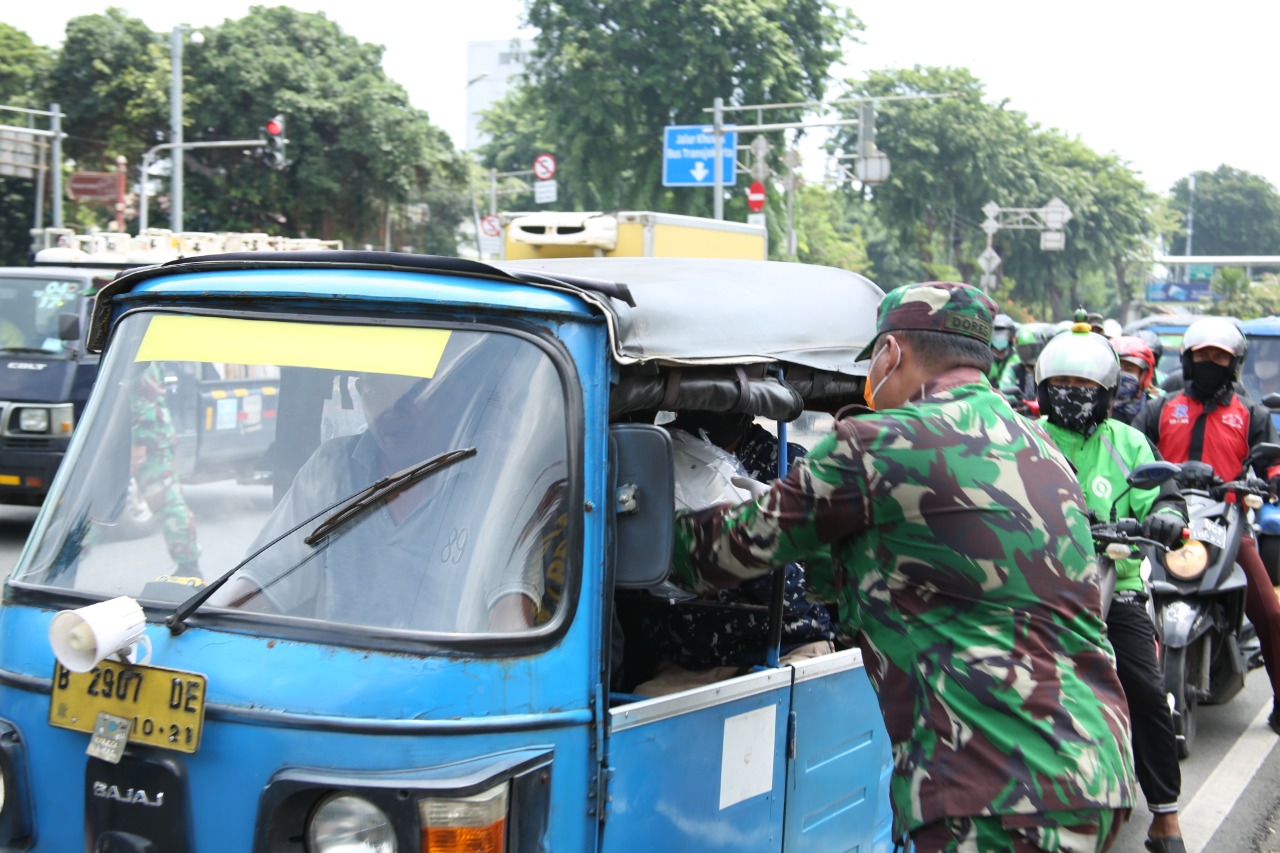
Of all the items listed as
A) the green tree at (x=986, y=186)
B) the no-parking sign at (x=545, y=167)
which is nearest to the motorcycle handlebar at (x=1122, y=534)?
the no-parking sign at (x=545, y=167)

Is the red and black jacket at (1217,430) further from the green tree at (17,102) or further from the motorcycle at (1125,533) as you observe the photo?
the green tree at (17,102)

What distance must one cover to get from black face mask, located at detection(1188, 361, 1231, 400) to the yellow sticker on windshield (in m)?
4.93

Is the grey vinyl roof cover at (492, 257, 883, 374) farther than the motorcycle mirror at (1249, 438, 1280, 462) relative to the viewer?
No

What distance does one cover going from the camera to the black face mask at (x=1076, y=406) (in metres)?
4.73

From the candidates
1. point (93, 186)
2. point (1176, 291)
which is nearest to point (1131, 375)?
point (93, 186)

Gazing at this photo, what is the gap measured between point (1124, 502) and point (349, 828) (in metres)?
3.29

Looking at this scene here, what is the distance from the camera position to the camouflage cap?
8.51 feet

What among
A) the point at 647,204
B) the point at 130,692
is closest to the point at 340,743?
the point at 130,692

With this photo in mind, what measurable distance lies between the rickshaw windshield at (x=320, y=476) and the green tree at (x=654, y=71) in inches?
1249

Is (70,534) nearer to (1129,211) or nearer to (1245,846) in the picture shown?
(1245,846)

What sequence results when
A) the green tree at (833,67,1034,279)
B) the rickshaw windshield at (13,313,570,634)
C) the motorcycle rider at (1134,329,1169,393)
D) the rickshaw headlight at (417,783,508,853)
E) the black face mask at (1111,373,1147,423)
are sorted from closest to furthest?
1. the rickshaw headlight at (417,783,508,853)
2. the rickshaw windshield at (13,313,570,634)
3. the black face mask at (1111,373,1147,423)
4. the motorcycle rider at (1134,329,1169,393)
5. the green tree at (833,67,1034,279)

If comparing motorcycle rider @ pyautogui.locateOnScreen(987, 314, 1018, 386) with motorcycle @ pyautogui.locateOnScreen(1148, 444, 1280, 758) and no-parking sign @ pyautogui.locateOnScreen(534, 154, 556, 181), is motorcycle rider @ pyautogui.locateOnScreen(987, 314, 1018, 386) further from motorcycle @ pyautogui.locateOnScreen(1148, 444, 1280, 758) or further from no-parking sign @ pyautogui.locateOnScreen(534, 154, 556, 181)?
no-parking sign @ pyautogui.locateOnScreen(534, 154, 556, 181)

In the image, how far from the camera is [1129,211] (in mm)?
56688

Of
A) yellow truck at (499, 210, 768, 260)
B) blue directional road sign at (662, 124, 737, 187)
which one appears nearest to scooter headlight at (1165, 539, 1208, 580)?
yellow truck at (499, 210, 768, 260)
